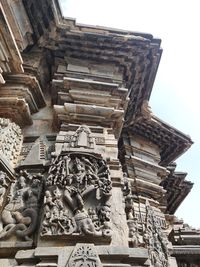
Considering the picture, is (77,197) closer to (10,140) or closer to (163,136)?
(10,140)

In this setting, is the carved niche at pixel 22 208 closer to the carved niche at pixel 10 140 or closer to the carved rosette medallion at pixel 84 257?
the carved niche at pixel 10 140

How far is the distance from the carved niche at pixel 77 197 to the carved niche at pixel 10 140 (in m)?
0.58

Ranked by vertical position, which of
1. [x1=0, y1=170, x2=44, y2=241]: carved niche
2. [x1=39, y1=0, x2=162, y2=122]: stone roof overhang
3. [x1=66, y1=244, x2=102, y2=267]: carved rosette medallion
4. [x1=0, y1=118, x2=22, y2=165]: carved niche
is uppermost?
[x1=39, y1=0, x2=162, y2=122]: stone roof overhang

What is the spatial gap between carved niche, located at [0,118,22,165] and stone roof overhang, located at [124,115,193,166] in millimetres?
3602

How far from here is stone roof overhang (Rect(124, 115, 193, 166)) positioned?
739 cm

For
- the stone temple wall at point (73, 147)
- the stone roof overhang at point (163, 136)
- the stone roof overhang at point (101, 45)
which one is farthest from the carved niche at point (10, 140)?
the stone roof overhang at point (163, 136)

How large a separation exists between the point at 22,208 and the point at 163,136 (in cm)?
505

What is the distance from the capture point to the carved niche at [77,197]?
2893 millimetres

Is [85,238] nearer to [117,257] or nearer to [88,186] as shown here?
[117,257]

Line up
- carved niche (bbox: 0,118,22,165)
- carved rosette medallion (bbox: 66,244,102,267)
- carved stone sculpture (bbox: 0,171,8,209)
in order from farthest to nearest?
carved niche (bbox: 0,118,22,165) → carved stone sculpture (bbox: 0,171,8,209) → carved rosette medallion (bbox: 66,244,102,267)

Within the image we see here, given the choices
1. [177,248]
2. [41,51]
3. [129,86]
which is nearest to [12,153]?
[41,51]

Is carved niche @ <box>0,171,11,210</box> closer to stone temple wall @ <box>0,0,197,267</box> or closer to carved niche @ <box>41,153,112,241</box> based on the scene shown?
stone temple wall @ <box>0,0,197,267</box>

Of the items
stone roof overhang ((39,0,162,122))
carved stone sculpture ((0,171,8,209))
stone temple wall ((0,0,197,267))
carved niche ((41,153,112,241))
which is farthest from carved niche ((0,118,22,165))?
stone roof overhang ((39,0,162,122))

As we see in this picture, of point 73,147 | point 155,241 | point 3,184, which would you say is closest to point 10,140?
point 3,184
